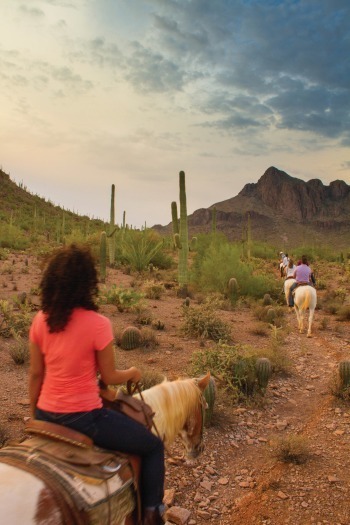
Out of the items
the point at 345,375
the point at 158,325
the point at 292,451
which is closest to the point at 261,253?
the point at 158,325

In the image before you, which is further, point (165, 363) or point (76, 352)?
point (165, 363)

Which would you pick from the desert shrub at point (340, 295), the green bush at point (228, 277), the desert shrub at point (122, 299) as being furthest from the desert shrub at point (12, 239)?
the desert shrub at point (340, 295)

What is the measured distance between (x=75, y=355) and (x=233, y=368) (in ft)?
15.2

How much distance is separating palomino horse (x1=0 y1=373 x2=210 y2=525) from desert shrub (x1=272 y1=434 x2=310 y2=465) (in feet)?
8.19

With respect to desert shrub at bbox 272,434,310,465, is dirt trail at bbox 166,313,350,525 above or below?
below

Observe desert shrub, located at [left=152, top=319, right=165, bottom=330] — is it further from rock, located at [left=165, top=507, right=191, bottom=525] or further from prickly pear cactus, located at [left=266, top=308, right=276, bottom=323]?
rock, located at [left=165, top=507, right=191, bottom=525]

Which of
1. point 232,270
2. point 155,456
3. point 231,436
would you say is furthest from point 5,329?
point 232,270

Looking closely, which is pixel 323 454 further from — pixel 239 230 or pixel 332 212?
pixel 332 212

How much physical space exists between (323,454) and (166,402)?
8.90 ft

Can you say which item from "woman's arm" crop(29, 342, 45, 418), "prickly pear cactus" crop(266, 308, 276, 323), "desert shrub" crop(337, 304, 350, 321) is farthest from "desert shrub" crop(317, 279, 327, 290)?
"woman's arm" crop(29, 342, 45, 418)

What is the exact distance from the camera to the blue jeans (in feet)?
8.79

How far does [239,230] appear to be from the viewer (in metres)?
81.1

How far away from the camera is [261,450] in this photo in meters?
5.29

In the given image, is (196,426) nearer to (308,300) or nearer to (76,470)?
(76,470)
